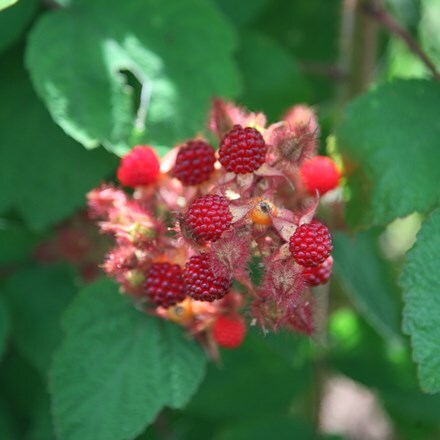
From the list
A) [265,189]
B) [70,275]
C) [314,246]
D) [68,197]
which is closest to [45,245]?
[70,275]

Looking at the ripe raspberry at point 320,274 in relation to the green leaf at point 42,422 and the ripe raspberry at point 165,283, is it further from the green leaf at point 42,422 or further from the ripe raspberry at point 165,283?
the green leaf at point 42,422

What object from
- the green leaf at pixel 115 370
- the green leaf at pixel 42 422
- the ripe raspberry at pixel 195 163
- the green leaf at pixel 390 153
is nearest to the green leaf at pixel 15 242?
the green leaf at pixel 42 422

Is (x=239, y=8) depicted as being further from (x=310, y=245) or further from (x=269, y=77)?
(x=310, y=245)

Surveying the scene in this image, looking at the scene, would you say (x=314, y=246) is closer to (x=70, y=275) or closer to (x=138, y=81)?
(x=138, y=81)

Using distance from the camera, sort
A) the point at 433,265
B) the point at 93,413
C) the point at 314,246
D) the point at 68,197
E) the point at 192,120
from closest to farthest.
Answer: the point at 314,246, the point at 433,265, the point at 93,413, the point at 192,120, the point at 68,197

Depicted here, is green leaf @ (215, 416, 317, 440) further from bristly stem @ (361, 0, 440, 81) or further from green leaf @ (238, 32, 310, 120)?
bristly stem @ (361, 0, 440, 81)

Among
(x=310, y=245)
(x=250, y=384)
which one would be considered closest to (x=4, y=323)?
(x=250, y=384)
